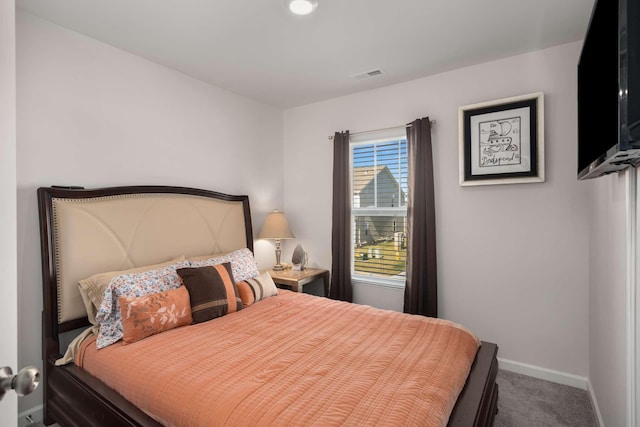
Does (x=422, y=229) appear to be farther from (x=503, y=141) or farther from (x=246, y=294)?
(x=246, y=294)

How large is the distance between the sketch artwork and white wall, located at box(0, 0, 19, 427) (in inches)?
118

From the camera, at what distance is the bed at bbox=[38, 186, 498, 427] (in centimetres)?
136

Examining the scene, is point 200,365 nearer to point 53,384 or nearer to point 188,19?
point 53,384

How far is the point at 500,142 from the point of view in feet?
9.14

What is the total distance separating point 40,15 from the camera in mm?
2113

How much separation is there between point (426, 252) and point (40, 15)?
11.1 feet

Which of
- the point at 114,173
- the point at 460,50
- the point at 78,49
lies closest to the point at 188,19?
the point at 78,49

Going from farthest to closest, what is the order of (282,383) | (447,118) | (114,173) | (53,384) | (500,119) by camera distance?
(447,118), (500,119), (114,173), (53,384), (282,383)

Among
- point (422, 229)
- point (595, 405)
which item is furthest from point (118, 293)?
point (595, 405)

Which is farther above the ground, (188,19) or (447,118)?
(188,19)

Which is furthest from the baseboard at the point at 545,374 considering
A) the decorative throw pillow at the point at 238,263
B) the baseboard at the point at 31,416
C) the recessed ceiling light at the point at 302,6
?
the baseboard at the point at 31,416

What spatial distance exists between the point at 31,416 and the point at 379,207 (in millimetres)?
3166

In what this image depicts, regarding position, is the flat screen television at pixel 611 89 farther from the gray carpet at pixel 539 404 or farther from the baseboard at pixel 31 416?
the baseboard at pixel 31 416

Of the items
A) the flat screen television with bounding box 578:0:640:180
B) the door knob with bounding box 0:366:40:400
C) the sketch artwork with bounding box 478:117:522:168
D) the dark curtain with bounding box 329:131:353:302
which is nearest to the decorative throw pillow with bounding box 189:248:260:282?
the dark curtain with bounding box 329:131:353:302
